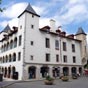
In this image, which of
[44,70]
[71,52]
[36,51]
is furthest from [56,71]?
[36,51]

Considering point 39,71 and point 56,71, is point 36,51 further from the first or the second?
point 56,71

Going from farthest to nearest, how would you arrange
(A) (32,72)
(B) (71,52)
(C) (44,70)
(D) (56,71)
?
(B) (71,52), (D) (56,71), (C) (44,70), (A) (32,72)

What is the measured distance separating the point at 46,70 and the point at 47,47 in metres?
5.29

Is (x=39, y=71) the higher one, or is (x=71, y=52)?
(x=71, y=52)

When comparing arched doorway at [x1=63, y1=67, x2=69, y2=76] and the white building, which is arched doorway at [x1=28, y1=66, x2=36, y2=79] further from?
arched doorway at [x1=63, y1=67, x2=69, y2=76]

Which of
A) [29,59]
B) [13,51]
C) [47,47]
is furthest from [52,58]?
[13,51]

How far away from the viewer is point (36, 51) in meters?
36.6

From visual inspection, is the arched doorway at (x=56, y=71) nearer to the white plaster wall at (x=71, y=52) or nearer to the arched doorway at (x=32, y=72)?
the white plaster wall at (x=71, y=52)

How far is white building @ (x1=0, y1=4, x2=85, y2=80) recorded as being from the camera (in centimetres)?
3520

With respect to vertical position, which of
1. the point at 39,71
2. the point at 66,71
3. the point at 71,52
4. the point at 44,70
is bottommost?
the point at 66,71

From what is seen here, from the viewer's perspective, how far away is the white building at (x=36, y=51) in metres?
35.2

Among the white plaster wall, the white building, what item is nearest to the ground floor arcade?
the white building

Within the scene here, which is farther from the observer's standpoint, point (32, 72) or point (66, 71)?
point (66, 71)

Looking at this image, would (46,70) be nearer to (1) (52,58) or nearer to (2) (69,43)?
(1) (52,58)
